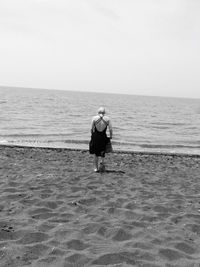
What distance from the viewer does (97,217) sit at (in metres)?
5.80

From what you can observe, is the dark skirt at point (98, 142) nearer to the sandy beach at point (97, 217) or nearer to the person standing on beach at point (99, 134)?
the person standing on beach at point (99, 134)

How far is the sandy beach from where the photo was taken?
173 inches

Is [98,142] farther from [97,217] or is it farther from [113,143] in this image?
[113,143]

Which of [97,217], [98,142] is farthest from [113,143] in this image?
[97,217]

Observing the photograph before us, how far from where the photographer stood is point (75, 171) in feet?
32.3

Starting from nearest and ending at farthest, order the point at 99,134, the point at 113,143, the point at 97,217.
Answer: the point at 97,217
the point at 99,134
the point at 113,143

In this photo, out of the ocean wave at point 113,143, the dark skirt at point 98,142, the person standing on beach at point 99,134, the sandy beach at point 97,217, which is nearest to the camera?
the sandy beach at point 97,217

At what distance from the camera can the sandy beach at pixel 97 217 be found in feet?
14.4

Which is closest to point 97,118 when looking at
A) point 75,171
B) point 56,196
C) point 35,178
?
point 75,171

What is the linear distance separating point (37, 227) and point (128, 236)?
55.3 inches

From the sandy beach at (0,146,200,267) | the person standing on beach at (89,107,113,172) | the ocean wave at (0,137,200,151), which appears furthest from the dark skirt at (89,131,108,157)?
the ocean wave at (0,137,200,151)

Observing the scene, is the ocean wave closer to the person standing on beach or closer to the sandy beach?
the sandy beach

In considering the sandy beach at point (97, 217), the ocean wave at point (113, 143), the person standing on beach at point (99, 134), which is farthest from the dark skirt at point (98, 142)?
the ocean wave at point (113, 143)

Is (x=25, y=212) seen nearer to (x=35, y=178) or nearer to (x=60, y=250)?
(x=60, y=250)
